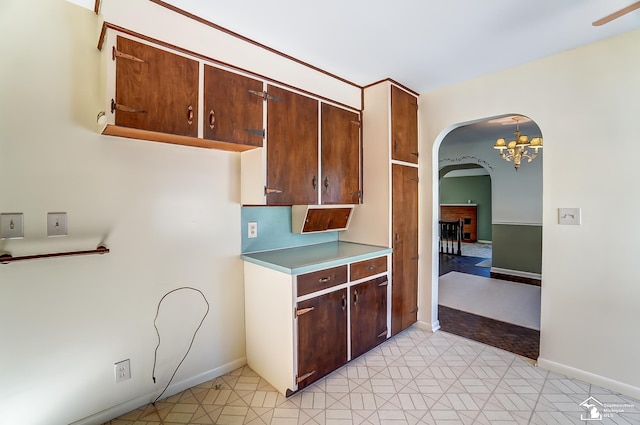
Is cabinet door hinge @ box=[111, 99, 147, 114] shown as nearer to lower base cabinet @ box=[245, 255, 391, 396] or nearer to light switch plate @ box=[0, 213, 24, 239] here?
light switch plate @ box=[0, 213, 24, 239]

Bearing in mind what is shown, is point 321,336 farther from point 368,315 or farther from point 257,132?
point 257,132

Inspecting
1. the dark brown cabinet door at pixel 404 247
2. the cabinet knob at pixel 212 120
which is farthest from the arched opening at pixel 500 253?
the cabinet knob at pixel 212 120

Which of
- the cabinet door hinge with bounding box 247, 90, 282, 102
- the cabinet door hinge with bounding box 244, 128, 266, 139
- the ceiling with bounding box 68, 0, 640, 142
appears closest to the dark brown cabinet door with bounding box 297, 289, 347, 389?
the cabinet door hinge with bounding box 244, 128, 266, 139

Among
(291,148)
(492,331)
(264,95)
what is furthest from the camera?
(492,331)

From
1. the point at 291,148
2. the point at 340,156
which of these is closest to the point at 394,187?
the point at 340,156

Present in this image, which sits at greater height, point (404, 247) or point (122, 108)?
point (122, 108)

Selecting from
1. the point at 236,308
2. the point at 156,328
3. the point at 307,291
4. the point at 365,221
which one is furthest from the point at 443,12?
the point at 156,328

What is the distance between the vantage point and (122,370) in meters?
1.80

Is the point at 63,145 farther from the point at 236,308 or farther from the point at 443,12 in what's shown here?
the point at 443,12

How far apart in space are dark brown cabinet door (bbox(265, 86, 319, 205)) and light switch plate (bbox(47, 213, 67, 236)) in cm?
117

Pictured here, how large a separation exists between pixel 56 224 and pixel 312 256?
1.61 meters

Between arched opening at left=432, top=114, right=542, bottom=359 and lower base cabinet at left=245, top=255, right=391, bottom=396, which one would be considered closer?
lower base cabinet at left=245, top=255, right=391, bottom=396

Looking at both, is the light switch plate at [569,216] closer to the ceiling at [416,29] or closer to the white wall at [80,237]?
the ceiling at [416,29]

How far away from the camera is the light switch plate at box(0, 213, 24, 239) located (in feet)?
4.79
